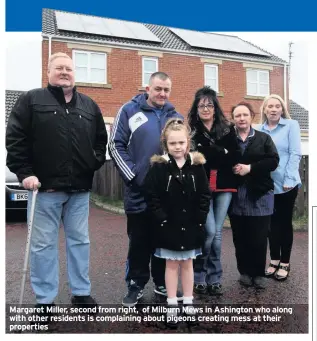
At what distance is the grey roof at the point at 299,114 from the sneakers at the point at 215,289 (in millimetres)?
1320

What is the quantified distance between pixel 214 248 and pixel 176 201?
Answer: 2.25 ft

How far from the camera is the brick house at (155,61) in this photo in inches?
116

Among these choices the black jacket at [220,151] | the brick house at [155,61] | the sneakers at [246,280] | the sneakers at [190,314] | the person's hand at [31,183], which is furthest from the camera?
the sneakers at [246,280]

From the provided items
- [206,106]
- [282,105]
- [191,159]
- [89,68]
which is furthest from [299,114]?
[89,68]

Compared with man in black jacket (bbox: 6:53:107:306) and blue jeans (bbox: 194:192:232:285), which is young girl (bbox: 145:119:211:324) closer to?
blue jeans (bbox: 194:192:232:285)

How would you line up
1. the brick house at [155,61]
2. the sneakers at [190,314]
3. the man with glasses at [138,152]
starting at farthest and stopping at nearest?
1. the brick house at [155,61]
2. the man with glasses at [138,152]
3. the sneakers at [190,314]

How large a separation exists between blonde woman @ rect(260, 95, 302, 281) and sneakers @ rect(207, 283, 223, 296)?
0.59 m

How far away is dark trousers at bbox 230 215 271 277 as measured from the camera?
9.94 ft

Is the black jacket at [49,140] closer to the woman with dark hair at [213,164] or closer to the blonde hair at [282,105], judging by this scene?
the woman with dark hair at [213,164]

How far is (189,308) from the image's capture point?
8.53 ft

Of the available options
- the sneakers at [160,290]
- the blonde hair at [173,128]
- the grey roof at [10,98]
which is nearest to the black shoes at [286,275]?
the sneakers at [160,290]

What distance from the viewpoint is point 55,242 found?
8.64 ft
